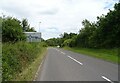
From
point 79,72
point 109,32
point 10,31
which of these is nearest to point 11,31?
point 10,31

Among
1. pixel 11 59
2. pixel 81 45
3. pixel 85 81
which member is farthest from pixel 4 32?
pixel 81 45

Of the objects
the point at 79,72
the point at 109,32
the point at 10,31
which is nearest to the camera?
the point at 79,72

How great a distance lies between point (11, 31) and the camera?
3419 centimetres

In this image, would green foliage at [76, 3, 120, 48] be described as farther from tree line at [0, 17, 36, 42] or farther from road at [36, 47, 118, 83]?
road at [36, 47, 118, 83]

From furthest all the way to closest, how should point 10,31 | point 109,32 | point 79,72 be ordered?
point 109,32 < point 10,31 < point 79,72

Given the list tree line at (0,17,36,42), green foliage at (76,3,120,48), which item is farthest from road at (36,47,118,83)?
green foliage at (76,3,120,48)

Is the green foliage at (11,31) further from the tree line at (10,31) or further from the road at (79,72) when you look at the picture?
the road at (79,72)

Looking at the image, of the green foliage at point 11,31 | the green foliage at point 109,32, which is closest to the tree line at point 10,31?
the green foliage at point 11,31

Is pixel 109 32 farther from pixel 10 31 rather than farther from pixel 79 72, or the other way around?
pixel 79 72

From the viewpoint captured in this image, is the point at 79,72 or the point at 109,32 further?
the point at 109,32

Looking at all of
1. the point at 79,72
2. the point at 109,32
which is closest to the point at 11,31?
the point at 79,72

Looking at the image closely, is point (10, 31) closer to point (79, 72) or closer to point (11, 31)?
point (11, 31)

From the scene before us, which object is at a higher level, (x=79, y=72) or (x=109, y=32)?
(x=109, y=32)

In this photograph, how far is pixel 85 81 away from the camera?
14.2 metres
